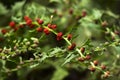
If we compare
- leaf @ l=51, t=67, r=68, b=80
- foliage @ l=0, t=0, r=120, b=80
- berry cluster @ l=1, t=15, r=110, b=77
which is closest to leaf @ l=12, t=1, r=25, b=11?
foliage @ l=0, t=0, r=120, b=80

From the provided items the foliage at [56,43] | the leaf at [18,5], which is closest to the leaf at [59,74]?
the foliage at [56,43]

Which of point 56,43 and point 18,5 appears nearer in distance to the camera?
point 56,43

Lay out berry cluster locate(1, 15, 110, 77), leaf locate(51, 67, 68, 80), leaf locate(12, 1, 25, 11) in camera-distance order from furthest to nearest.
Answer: leaf locate(12, 1, 25, 11) < leaf locate(51, 67, 68, 80) < berry cluster locate(1, 15, 110, 77)

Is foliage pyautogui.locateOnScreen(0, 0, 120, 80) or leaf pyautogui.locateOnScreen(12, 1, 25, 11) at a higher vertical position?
leaf pyautogui.locateOnScreen(12, 1, 25, 11)

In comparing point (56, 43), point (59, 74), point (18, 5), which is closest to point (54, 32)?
point (56, 43)

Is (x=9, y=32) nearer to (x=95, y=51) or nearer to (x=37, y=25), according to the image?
(x=37, y=25)

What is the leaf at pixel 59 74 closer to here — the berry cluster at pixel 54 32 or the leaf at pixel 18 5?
the berry cluster at pixel 54 32

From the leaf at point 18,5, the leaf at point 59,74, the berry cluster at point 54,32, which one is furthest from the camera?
the leaf at point 18,5

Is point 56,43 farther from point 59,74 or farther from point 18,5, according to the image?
point 18,5

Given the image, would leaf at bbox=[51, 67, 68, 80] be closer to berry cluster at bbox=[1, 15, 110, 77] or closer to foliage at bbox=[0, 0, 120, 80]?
foliage at bbox=[0, 0, 120, 80]
